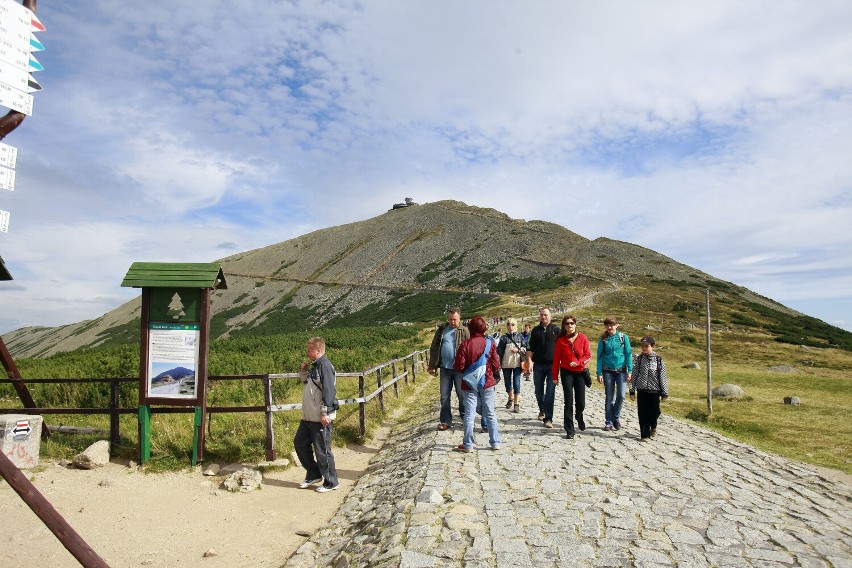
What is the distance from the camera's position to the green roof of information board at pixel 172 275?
7.93 m

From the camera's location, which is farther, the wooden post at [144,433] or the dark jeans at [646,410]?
the dark jeans at [646,410]

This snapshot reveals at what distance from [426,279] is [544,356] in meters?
72.4

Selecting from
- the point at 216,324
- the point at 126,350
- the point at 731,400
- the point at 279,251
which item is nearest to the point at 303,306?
the point at 216,324

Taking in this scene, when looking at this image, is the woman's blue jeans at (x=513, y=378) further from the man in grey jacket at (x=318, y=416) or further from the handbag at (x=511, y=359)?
the man in grey jacket at (x=318, y=416)

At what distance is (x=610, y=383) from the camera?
881cm

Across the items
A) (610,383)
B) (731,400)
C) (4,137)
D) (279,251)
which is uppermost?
(279,251)

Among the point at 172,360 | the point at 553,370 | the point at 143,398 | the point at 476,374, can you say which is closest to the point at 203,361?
the point at 172,360

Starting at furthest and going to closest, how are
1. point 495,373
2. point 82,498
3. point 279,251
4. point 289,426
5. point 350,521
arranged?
point 279,251 → point 289,426 → point 495,373 → point 82,498 → point 350,521

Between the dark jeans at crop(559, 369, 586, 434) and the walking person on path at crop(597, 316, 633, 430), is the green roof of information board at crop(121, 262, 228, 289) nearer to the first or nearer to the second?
the dark jeans at crop(559, 369, 586, 434)

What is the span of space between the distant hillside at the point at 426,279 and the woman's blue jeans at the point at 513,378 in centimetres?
3688

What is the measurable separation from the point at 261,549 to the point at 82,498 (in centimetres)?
288

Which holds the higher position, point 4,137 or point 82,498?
point 4,137

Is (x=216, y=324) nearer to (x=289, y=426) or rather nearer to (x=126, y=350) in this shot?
(x=126, y=350)

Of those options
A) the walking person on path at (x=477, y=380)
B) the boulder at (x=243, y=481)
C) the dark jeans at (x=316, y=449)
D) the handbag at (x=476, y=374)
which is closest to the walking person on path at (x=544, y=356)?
the walking person on path at (x=477, y=380)
